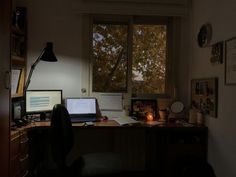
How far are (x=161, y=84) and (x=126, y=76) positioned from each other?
0.50 m

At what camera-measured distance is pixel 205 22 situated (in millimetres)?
3357

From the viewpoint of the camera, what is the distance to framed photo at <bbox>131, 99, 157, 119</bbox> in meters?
3.83

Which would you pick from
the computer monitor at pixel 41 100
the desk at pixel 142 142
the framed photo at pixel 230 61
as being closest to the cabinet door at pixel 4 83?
the desk at pixel 142 142

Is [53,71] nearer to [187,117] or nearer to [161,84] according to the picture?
[161,84]

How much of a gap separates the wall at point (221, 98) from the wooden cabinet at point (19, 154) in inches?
78.3

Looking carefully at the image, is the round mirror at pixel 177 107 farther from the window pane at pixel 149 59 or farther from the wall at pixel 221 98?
the wall at pixel 221 98

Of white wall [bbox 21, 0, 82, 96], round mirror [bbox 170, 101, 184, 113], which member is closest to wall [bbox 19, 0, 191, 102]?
white wall [bbox 21, 0, 82, 96]

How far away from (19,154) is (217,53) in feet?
7.30

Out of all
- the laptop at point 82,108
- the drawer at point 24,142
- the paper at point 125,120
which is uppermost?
the laptop at point 82,108

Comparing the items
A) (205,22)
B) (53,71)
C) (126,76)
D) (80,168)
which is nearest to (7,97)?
(80,168)

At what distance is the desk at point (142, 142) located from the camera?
3.28 meters

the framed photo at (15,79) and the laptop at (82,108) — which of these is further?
the laptop at (82,108)

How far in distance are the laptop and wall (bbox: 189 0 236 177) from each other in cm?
139

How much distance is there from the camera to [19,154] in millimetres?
2842
